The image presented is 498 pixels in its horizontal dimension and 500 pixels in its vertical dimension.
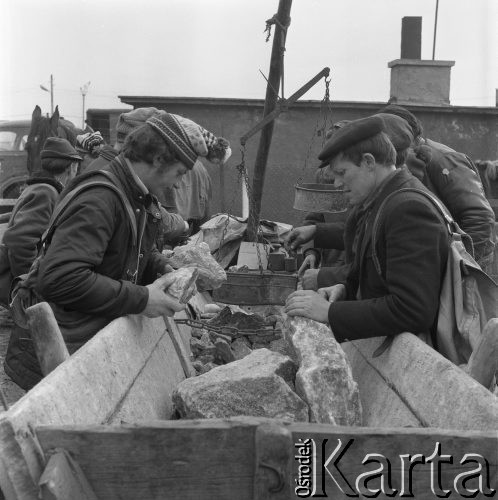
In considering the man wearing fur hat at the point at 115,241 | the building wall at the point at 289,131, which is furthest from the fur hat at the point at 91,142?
the building wall at the point at 289,131

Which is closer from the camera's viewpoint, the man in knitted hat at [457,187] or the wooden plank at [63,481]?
the wooden plank at [63,481]

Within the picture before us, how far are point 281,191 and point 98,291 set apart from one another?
969 centimetres

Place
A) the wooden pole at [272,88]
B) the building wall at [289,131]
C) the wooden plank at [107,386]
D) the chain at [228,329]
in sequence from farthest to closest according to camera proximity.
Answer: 1. the building wall at [289,131]
2. the wooden pole at [272,88]
3. the chain at [228,329]
4. the wooden plank at [107,386]

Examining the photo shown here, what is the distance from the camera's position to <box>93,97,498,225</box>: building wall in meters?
12.6

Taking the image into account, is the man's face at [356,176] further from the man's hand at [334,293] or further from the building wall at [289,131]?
the building wall at [289,131]

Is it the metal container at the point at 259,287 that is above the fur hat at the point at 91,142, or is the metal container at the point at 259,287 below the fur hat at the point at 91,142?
below

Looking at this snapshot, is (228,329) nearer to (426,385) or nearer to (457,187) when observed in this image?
(457,187)

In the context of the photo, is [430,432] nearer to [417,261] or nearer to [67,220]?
[417,261]

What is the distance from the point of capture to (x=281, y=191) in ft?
41.9

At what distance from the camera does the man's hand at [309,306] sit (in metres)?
3.52

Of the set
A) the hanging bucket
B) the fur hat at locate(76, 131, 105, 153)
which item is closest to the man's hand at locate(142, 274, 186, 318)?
the hanging bucket

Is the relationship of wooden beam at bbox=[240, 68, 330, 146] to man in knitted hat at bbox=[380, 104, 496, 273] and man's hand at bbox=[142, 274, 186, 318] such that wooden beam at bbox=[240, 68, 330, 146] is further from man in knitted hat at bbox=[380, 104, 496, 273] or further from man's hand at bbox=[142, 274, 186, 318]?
man's hand at bbox=[142, 274, 186, 318]

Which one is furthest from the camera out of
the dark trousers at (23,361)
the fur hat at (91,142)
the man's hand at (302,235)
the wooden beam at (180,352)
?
the fur hat at (91,142)

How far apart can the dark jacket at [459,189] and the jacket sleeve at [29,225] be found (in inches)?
109
